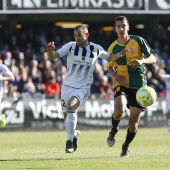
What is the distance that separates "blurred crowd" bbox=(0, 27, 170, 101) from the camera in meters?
24.5

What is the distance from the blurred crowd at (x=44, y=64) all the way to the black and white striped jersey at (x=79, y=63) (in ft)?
35.1

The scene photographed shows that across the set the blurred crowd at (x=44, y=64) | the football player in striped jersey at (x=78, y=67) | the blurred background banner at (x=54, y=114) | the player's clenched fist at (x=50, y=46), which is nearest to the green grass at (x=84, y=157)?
the football player in striped jersey at (x=78, y=67)

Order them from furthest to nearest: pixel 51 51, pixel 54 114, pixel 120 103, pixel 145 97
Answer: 1. pixel 54 114
2. pixel 120 103
3. pixel 145 97
4. pixel 51 51

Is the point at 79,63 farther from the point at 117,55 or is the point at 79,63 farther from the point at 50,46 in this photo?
the point at 50,46

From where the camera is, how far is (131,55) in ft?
41.0

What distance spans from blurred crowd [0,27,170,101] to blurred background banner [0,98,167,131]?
260 mm

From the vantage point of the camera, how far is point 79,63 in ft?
40.5

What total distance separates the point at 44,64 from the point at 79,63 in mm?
13618

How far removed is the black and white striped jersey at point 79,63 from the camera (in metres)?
12.3

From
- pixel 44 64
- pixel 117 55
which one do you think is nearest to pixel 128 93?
pixel 117 55

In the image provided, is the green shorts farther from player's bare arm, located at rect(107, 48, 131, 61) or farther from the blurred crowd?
the blurred crowd

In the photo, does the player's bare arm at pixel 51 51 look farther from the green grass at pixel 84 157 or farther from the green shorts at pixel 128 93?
the green grass at pixel 84 157

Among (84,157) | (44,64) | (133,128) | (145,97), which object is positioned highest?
(44,64)

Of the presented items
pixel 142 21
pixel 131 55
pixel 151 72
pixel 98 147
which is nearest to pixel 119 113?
pixel 131 55
